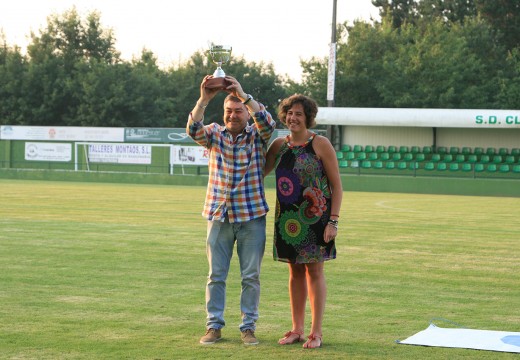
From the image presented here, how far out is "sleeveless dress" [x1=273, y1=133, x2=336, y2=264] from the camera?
709 centimetres

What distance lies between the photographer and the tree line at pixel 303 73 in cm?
5672

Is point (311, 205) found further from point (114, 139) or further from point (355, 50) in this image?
point (355, 50)

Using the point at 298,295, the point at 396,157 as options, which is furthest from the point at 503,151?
the point at 298,295

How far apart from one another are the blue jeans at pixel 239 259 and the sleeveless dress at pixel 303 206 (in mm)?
188

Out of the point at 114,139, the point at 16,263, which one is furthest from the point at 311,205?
the point at 114,139

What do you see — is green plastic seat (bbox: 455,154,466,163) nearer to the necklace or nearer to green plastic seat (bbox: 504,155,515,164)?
green plastic seat (bbox: 504,155,515,164)

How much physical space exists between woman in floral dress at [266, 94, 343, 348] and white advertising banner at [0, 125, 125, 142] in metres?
35.9

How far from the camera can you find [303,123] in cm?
714

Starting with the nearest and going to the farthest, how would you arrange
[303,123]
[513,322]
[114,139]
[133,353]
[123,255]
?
[133,353] < [303,123] < [513,322] < [123,255] < [114,139]

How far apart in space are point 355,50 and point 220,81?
178 ft

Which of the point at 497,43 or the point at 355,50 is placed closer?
the point at 355,50

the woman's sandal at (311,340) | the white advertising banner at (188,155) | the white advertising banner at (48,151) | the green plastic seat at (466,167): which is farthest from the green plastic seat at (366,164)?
the woman's sandal at (311,340)

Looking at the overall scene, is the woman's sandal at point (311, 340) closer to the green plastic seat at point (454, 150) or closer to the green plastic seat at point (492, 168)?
the green plastic seat at point (492, 168)

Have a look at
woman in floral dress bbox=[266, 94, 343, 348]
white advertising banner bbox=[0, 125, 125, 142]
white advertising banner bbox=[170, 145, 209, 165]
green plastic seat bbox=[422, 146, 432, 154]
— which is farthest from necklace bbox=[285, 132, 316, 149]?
white advertising banner bbox=[0, 125, 125, 142]
